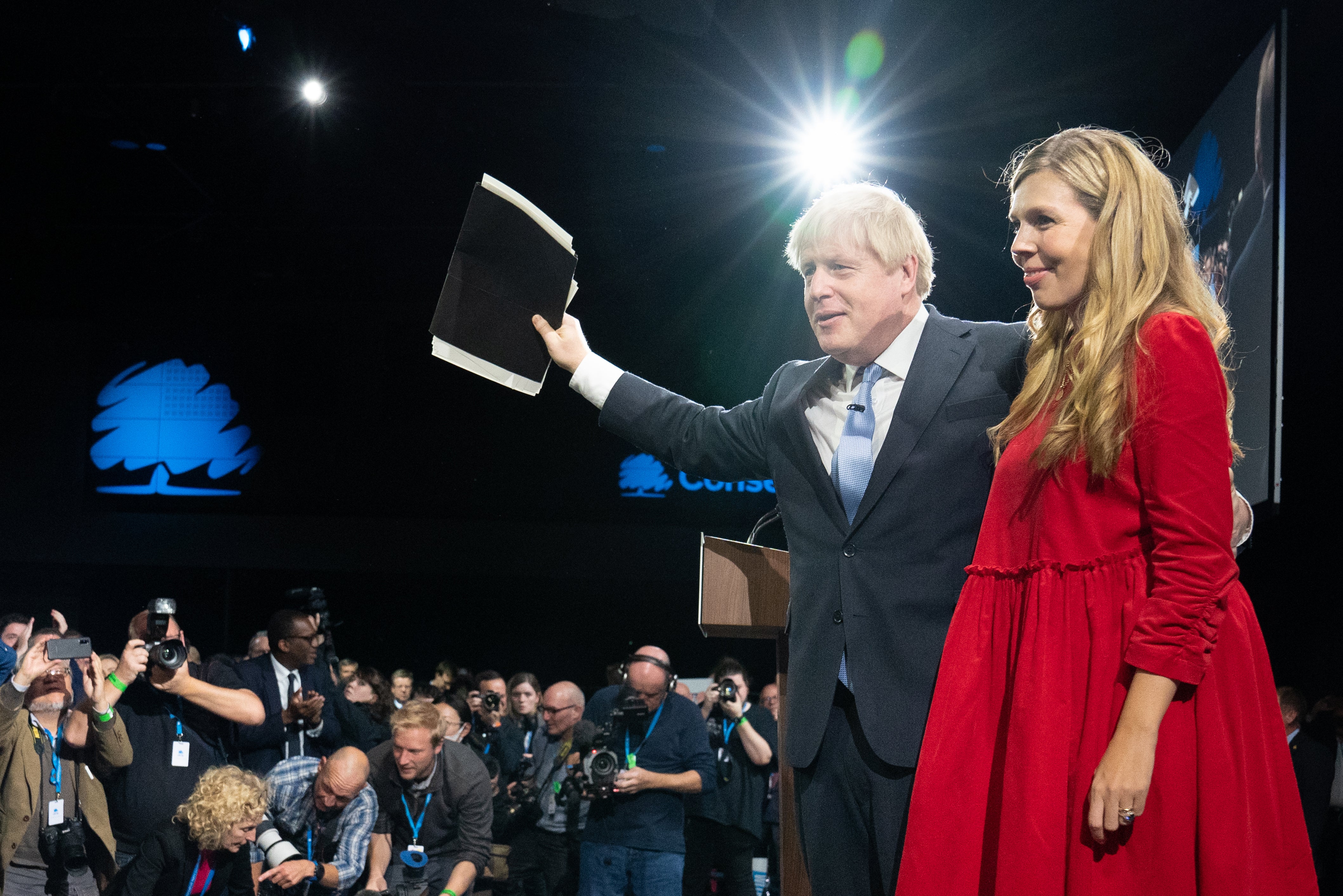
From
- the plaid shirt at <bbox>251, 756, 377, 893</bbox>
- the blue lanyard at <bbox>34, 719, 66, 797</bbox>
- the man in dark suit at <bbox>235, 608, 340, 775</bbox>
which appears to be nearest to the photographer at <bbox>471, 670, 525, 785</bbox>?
the man in dark suit at <bbox>235, 608, 340, 775</bbox>

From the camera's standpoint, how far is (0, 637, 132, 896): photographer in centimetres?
421

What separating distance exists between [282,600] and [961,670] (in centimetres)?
1042

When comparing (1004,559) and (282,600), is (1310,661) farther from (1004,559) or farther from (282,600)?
(282,600)

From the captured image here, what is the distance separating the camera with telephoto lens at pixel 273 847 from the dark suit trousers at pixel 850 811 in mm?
3277

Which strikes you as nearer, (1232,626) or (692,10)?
(1232,626)

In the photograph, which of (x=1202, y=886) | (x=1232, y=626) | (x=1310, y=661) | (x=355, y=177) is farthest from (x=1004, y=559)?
(x=1310, y=661)

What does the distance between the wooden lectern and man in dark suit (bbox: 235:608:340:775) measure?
3.74 m

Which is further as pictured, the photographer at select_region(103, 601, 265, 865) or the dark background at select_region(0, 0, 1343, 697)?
the dark background at select_region(0, 0, 1343, 697)

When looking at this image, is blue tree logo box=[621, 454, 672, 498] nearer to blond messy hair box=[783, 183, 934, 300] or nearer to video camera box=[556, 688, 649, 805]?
video camera box=[556, 688, 649, 805]

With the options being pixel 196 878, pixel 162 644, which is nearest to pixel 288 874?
pixel 196 878

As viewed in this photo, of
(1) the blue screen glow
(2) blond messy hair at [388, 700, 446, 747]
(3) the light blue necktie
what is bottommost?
(2) blond messy hair at [388, 700, 446, 747]

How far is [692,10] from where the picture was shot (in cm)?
545

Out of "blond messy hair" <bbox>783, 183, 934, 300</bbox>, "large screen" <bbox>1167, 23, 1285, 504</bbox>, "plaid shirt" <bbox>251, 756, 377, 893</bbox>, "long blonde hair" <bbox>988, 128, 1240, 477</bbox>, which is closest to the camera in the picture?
"long blonde hair" <bbox>988, 128, 1240, 477</bbox>

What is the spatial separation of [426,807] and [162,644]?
4.84ft
